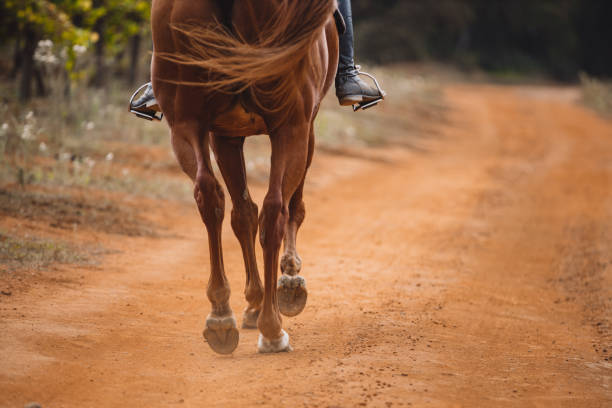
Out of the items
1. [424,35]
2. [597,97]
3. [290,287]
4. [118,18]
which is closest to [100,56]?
[118,18]

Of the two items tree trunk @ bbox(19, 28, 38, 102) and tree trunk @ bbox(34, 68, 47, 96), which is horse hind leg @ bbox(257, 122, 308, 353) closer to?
tree trunk @ bbox(19, 28, 38, 102)

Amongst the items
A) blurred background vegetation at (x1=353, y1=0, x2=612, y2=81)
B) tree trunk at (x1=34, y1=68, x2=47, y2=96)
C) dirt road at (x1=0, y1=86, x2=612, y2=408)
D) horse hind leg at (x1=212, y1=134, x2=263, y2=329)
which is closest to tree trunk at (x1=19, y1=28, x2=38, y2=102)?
tree trunk at (x1=34, y1=68, x2=47, y2=96)

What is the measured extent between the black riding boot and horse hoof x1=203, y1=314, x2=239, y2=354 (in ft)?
6.86

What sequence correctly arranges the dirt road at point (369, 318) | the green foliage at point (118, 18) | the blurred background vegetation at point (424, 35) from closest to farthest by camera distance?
1. the dirt road at point (369, 318)
2. the blurred background vegetation at point (424, 35)
3. the green foliage at point (118, 18)

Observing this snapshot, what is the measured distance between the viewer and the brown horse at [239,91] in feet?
12.7

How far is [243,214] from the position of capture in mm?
4824

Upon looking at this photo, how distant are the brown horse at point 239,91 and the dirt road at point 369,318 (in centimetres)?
45

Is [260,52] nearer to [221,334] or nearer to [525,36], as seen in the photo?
[221,334]

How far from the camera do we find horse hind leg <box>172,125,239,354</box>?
4.03 metres

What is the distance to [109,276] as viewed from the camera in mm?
5898

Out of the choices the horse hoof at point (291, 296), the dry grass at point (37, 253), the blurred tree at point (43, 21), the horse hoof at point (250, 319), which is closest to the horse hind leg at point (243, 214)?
the horse hoof at point (250, 319)

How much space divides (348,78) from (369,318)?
71.3 inches

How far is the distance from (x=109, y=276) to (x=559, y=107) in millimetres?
28254

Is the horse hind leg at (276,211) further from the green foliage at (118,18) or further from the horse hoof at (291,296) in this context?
the green foliage at (118,18)
